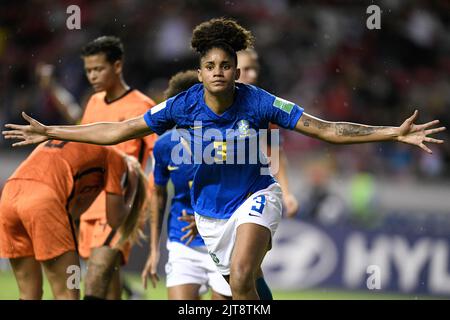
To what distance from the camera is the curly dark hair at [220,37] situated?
544 cm

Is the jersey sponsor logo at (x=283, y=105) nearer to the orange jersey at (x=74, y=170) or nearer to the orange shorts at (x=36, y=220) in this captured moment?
the orange jersey at (x=74, y=170)

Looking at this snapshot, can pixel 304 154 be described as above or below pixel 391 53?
below

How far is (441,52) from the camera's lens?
15.3 meters

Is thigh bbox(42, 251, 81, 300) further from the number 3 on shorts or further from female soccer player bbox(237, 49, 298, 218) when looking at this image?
female soccer player bbox(237, 49, 298, 218)

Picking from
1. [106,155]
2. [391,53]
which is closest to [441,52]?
[391,53]

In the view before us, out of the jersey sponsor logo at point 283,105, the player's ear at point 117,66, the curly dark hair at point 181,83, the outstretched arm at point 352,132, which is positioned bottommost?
the outstretched arm at point 352,132

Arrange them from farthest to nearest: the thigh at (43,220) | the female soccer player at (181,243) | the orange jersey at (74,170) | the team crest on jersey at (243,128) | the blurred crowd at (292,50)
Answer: the blurred crowd at (292,50) < the female soccer player at (181,243) < the orange jersey at (74,170) < the thigh at (43,220) < the team crest on jersey at (243,128)

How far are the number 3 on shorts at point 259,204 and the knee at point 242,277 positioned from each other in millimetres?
374

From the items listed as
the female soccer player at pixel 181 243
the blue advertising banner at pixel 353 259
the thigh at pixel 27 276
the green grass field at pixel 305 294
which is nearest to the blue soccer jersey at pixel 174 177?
the female soccer player at pixel 181 243

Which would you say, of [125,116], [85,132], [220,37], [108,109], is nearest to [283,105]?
[220,37]

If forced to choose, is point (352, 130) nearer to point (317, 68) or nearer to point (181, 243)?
point (181, 243)

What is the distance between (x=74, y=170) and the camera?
20.1 ft
